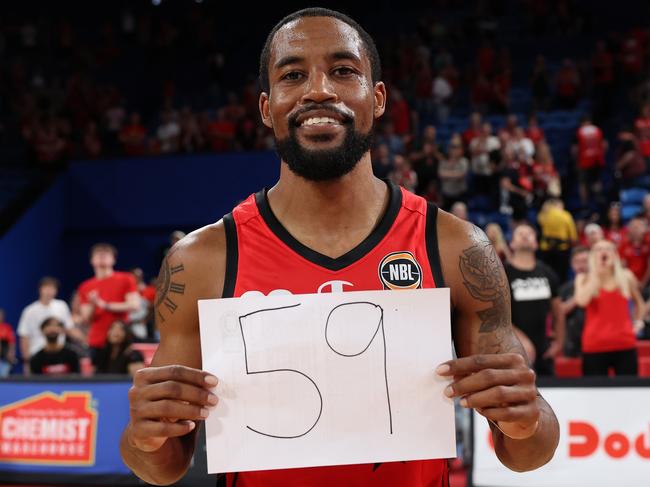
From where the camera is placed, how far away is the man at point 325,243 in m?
2.31

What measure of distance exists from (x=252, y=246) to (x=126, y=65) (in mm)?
17066

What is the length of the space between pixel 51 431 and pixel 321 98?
17.4 feet

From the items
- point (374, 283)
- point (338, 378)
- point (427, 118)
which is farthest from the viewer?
point (427, 118)

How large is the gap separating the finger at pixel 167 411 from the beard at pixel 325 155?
2.25 ft

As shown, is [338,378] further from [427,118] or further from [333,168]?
[427,118]

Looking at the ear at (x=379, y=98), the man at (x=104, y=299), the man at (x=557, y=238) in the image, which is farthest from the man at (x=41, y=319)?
the ear at (x=379, y=98)

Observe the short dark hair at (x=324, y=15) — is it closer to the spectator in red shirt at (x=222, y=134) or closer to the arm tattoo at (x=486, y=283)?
the arm tattoo at (x=486, y=283)

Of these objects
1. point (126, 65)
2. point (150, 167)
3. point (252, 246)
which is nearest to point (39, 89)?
point (126, 65)

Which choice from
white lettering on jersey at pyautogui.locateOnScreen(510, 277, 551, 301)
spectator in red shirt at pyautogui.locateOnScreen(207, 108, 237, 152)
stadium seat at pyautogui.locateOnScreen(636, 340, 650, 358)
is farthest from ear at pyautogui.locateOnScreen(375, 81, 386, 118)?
spectator in red shirt at pyautogui.locateOnScreen(207, 108, 237, 152)

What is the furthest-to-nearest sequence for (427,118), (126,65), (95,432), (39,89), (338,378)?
1. (126,65)
2. (39,89)
3. (427,118)
4. (95,432)
5. (338,378)

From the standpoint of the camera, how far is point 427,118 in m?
15.5

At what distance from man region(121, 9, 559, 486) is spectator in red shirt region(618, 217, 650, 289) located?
28.3 feet

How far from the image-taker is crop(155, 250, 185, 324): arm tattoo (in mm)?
2402

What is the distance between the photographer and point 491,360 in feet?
6.66
